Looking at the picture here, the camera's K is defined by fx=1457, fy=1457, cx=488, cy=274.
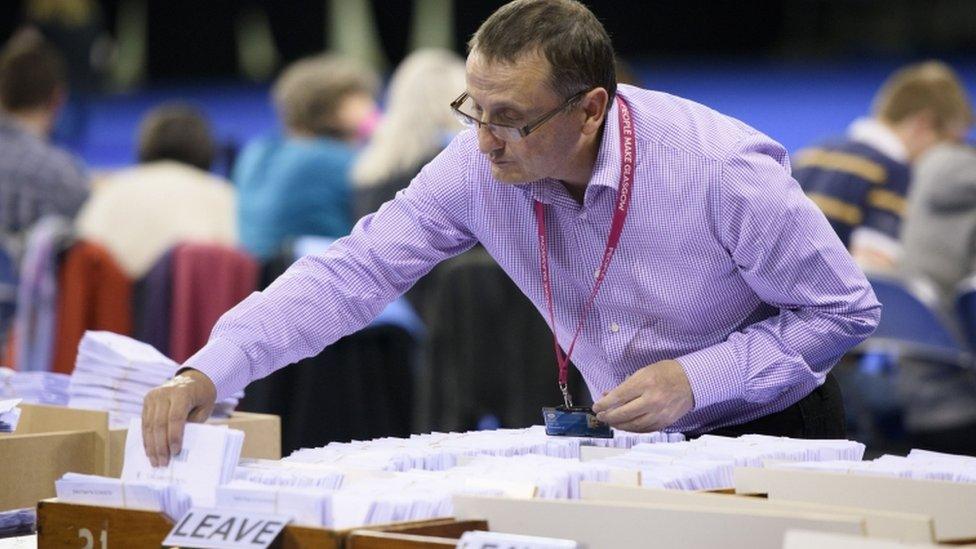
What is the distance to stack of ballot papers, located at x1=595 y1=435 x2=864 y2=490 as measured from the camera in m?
1.87

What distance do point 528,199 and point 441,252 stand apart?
232mm

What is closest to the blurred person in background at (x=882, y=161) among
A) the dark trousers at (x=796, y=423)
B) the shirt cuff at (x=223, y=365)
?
the dark trousers at (x=796, y=423)

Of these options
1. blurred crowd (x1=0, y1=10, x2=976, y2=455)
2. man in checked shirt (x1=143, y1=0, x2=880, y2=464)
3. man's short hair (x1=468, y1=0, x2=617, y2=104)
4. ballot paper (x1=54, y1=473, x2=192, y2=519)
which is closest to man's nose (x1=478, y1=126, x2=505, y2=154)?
man in checked shirt (x1=143, y1=0, x2=880, y2=464)

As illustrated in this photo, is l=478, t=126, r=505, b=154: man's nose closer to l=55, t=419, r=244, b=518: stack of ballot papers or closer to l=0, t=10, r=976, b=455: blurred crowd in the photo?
l=55, t=419, r=244, b=518: stack of ballot papers

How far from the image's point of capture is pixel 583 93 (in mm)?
2350

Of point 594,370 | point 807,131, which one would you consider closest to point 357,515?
point 594,370

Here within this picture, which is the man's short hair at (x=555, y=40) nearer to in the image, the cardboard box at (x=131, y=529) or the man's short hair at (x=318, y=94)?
the cardboard box at (x=131, y=529)

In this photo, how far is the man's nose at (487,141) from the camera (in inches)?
91.0

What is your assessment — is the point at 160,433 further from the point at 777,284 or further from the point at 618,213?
the point at 777,284

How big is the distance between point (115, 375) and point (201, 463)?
69 centimetres

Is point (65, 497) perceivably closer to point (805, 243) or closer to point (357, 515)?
point (357, 515)

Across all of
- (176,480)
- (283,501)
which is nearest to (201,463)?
(176,480)

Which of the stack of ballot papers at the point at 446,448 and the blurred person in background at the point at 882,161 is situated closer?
the stack of ballot papers at the point at 446,448

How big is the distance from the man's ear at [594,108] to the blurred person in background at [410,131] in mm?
2906
